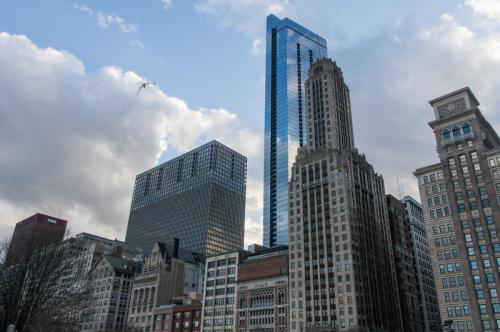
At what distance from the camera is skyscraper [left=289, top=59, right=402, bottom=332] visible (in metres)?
118

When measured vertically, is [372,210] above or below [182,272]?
above

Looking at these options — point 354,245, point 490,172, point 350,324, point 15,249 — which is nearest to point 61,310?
point 15,249

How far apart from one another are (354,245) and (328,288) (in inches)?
561

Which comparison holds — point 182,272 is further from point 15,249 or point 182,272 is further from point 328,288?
point 15,249

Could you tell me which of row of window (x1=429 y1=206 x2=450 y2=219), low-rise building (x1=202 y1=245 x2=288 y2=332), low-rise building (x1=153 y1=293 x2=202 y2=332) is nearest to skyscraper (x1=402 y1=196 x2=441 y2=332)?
row of window (x1=429 y1=206 x2=450 y2=219)

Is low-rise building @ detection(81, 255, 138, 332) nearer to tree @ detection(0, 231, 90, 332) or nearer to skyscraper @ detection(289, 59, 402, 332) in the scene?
skyscraper @ detection(289, 59, 402, 332)

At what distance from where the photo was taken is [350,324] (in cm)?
11144

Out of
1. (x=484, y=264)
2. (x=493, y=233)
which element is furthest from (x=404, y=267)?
(x=493, y=233)

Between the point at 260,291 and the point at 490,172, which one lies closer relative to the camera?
the point at 490,172

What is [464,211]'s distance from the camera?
4316 inches

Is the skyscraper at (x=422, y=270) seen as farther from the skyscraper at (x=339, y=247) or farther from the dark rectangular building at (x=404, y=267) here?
the skyscraper at (x=339, y=247)

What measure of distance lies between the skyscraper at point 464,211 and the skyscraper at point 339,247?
20.3m

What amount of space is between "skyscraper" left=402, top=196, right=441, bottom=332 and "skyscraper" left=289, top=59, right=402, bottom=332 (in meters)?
29.0

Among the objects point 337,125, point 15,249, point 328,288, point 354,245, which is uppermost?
point 337,125
